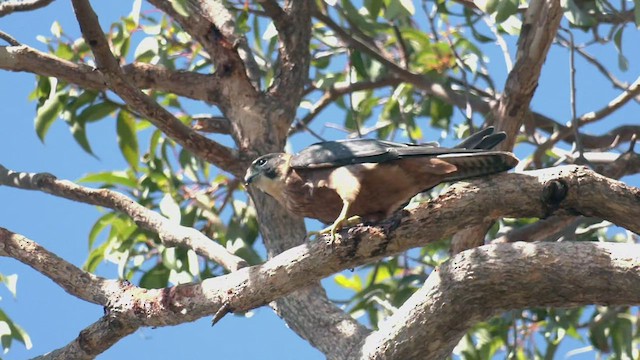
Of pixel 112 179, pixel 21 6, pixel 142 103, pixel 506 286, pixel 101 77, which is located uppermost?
pixel 21 6

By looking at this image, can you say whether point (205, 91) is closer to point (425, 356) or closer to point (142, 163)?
point (142, 163)

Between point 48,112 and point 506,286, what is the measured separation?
2978mm

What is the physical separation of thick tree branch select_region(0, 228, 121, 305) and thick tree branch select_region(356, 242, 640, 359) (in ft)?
3.74

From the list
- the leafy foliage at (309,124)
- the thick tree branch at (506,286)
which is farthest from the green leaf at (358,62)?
the thick tree branch at (506,286)

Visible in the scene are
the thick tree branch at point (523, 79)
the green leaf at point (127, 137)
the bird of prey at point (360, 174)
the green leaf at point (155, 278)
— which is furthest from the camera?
the green leaf at point (127, 137)

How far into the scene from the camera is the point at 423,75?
575 cm

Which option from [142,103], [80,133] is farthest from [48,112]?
[142,103]

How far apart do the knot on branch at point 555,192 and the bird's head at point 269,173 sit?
4.14ft

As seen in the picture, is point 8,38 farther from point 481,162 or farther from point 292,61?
point 481,162

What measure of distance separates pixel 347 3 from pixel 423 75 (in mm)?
619

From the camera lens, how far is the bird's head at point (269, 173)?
4352mm

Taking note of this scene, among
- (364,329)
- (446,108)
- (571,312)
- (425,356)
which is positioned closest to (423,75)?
(446,108)

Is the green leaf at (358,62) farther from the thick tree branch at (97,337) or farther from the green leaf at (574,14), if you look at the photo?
the thick tree branch at (97,337)

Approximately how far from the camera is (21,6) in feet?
16.1
